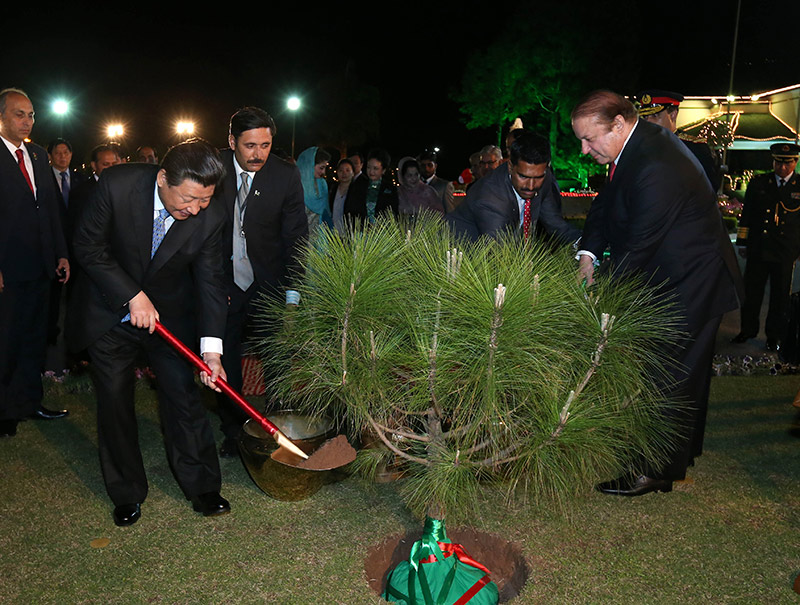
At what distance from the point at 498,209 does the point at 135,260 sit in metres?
1.80

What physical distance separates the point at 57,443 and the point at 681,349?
3323mm

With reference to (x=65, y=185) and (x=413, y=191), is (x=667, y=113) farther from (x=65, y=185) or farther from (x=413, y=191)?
(x=65, y=185)

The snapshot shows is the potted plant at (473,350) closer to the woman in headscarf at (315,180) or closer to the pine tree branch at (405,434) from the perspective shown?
the pine tree branch at (405,434)

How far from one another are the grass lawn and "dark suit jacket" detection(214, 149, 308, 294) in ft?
3.42

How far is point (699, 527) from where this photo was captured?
10.6ft

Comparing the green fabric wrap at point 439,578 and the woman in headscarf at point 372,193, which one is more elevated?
the woman in headscarf at point 372,193

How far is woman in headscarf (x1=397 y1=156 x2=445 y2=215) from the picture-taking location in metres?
8.30

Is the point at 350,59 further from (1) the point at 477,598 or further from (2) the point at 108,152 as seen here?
(1) the point at 477,598

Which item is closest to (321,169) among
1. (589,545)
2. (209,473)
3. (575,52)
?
(209,473)

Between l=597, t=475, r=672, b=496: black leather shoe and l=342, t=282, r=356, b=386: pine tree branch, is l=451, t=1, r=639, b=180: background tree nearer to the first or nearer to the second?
l=597, t=475, r=672, b=496: black leather shoe

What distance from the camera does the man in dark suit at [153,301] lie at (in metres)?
3.00

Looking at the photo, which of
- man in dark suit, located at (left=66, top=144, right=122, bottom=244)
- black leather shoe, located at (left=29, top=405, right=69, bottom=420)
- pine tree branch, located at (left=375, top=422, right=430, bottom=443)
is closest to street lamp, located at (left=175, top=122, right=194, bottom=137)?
man in dark suit, located at (left=66, top=144, right=122, bottom=244)

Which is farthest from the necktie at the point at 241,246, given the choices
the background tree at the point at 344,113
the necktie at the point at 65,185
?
the background tree at the point at 344,113

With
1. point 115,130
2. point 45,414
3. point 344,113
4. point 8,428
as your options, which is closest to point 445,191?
point 45,414
